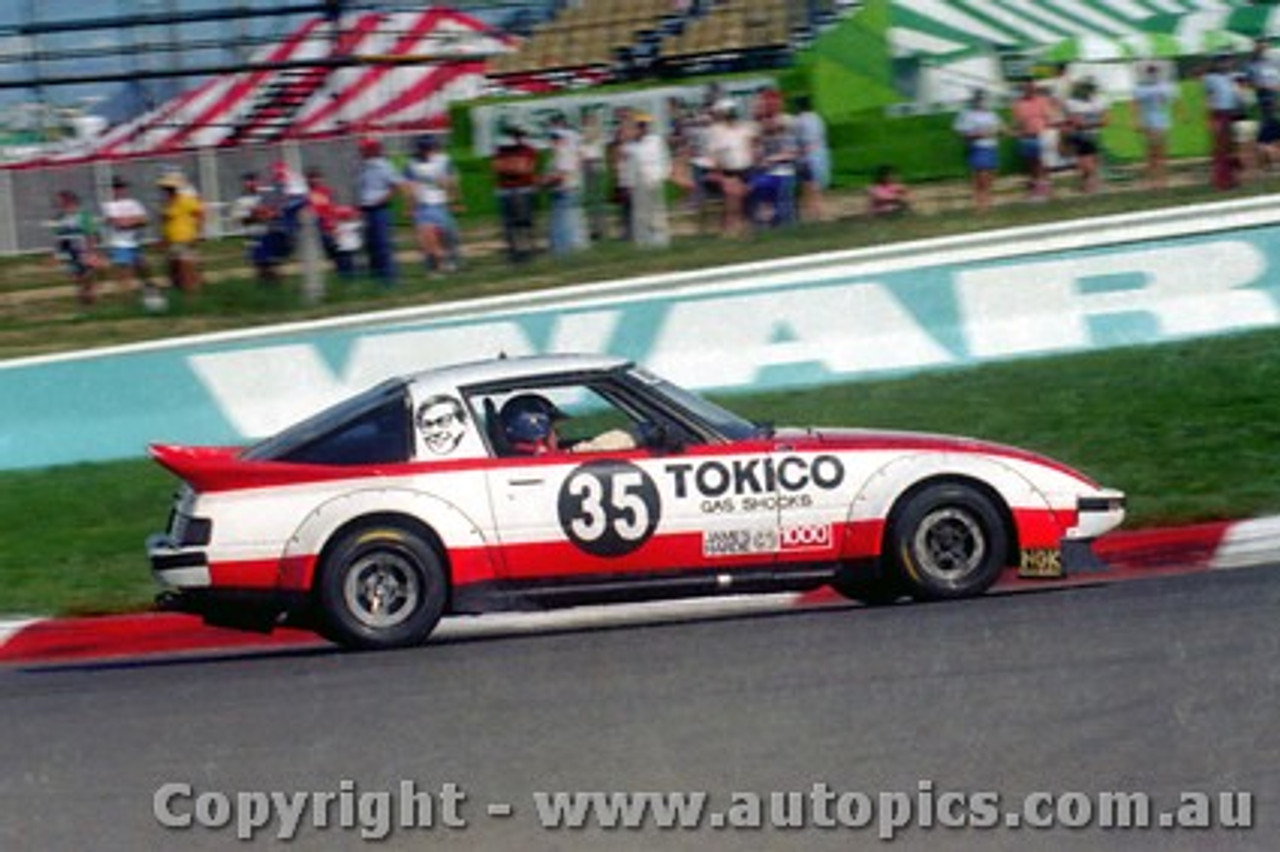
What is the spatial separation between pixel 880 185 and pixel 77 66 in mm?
7977

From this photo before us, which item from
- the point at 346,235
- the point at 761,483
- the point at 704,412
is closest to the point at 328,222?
the point at 346,235

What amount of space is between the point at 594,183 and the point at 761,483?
32.3 feet

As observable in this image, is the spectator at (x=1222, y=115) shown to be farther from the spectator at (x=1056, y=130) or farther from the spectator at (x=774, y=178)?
A: the spectator at (x=774, y=178)

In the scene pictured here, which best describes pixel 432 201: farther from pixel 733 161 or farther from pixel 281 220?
pixel 733 161

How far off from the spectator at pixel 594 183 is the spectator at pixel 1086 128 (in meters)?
3.70

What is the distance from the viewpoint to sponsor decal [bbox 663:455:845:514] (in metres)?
9.66

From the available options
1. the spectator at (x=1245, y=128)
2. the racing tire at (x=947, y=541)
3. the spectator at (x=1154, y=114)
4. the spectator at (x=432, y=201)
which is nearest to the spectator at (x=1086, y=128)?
the spectator at (x=1154, y=114)

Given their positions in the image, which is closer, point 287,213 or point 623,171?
point 623,171

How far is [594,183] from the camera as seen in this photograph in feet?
63.2

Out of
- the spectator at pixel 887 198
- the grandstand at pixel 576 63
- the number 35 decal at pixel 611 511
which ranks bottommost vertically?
the number 35 decal at pixel 611 511

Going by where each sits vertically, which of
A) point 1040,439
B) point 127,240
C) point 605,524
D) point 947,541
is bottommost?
point 1040,439

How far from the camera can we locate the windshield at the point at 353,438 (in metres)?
9.84

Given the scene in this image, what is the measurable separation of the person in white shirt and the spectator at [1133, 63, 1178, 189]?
311 inches

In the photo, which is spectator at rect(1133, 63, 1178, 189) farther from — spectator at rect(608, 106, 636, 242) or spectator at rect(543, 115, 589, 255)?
spectator at rect(543, 115, 589, 255)
